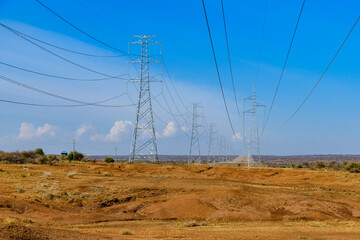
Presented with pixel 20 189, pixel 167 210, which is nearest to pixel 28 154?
pixel 20 189

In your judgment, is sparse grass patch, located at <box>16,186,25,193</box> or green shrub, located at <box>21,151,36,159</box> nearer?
sparse grass patch, located at <box>16,186,25,193</box>

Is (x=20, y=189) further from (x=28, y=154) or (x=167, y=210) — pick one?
(x=28, y=154)

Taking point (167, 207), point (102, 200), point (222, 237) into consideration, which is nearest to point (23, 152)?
point (102, 200)

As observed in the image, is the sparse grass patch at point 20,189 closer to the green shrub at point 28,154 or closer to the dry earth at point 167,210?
the dry earth at point 167,210

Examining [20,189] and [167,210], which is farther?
[20,189]

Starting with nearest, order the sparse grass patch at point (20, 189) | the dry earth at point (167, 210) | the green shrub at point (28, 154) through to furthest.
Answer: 1. the dry earth at point (167, 210)
2. the sparse grass patch at point (20, 189)
3. the green shrub at point (28, 154)

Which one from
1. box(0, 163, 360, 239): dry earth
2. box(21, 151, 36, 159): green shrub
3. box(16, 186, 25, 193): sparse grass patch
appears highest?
box(21, 151, 36, 159): green shrub

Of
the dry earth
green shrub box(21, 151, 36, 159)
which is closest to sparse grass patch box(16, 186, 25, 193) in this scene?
the dry earth

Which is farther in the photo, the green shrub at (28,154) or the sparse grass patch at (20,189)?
A: the green shrub at (28,154)

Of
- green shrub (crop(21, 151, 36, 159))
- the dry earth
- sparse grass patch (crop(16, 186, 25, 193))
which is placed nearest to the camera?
the dry earth

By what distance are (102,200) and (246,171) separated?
161 feet

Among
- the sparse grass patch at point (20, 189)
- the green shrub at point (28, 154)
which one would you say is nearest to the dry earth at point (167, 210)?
the sparse grass patch at point (20, 189)

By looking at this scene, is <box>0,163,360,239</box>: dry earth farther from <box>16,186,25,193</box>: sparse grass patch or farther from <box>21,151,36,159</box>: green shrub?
<box>21,151,36,159</box>: green shrub

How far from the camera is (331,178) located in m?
72.0
